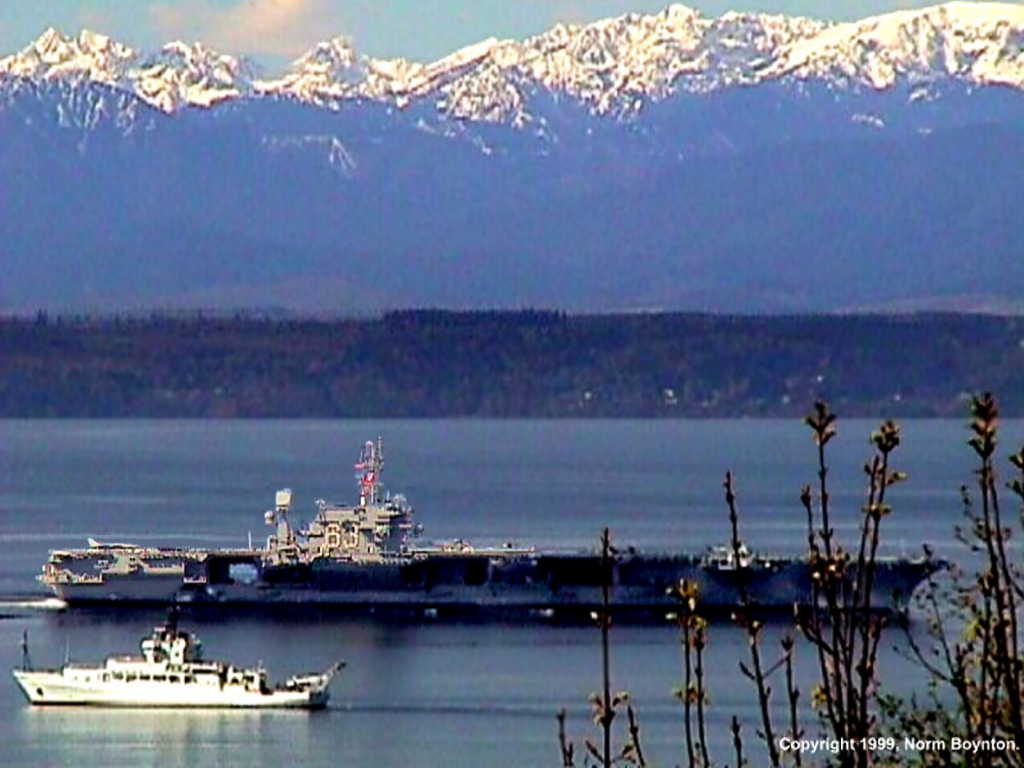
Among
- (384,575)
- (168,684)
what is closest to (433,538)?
(384,575)

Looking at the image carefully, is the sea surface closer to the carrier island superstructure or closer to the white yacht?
the white yacht

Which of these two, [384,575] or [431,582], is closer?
[431,582]

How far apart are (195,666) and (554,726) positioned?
750 centimetres

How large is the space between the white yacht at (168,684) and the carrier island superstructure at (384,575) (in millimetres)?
13516

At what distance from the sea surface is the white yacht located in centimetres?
47

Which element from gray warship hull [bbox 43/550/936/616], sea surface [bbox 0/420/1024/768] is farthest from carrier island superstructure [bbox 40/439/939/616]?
sea surface [bbox 0/420/1024/768]

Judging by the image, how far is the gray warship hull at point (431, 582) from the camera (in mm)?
60688

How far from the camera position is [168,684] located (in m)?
47.8

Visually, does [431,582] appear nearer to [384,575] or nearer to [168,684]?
[384,575]

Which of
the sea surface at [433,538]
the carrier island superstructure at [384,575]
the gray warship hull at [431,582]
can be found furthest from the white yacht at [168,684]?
the carrier island superstructure at [384,575]

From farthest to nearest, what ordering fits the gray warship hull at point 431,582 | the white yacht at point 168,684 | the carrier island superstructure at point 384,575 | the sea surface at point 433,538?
the carrier island superstructure at point 384,575 → the gray warship hull at point 431,582 → the white yacht at point 168,684 → the sea surface at point 433,538

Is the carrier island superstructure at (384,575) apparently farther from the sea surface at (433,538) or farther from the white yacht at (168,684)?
the white yacht at (168,684)

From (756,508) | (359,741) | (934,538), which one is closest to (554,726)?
(359,741)

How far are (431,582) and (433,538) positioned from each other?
68.0ft
